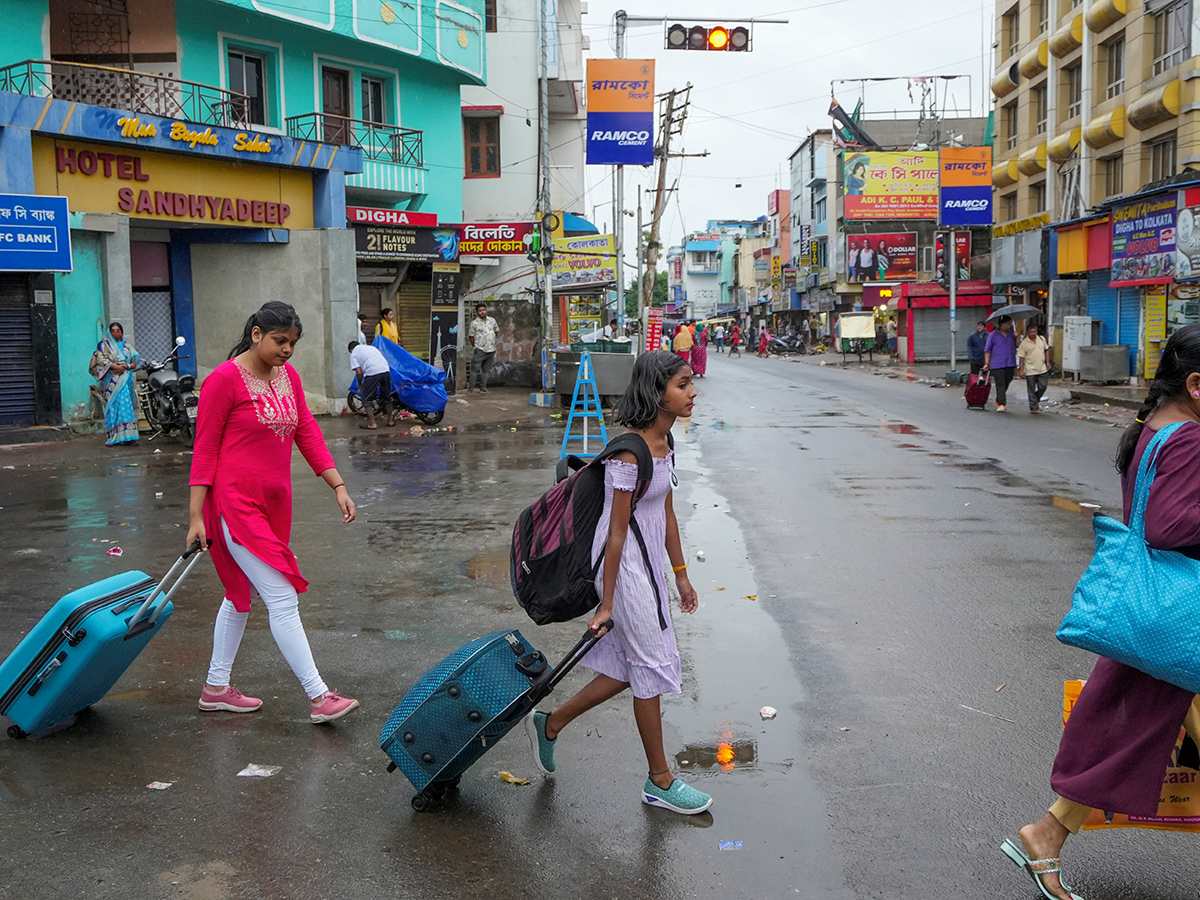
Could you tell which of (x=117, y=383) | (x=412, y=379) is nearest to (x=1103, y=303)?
(x=412, y=379)

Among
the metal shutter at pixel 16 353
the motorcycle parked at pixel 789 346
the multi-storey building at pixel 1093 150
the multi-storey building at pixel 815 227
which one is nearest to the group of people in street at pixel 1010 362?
the multi-storey building at pixel 1093 150

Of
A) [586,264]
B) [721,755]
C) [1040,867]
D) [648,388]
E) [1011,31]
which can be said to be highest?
[1011,31]

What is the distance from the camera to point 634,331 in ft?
121

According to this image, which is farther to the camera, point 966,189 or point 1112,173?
point 966,189

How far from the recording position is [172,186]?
18.2 meters

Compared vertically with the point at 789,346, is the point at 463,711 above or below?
below

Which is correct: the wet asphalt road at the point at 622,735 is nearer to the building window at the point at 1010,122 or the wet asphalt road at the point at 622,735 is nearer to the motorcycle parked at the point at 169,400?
the motorcycle parked at the point at 169,400

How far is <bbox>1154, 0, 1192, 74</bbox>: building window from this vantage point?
25781 mm

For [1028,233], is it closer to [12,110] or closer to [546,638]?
[12,110]

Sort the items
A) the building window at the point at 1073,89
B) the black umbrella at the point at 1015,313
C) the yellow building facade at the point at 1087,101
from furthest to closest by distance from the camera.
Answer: the building window at the point at 1073,89 < the yellow building facade at the point at 1087,101 < the black umbrella at the point at 1015,313

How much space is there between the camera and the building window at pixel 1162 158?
27.3m

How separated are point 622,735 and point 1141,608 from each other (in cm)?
244

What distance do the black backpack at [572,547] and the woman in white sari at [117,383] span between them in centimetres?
1365

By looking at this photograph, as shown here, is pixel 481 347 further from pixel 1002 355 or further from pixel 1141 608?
pixel 1141 608
